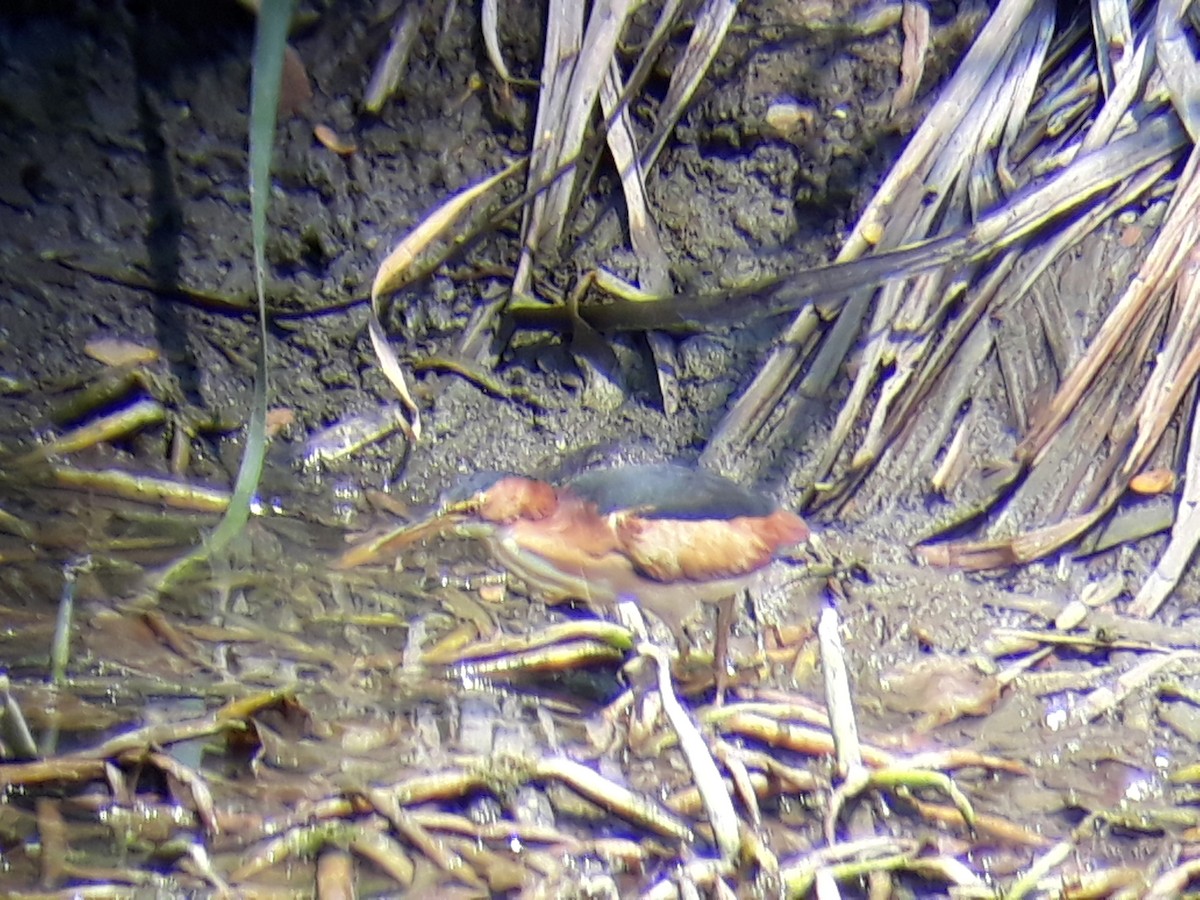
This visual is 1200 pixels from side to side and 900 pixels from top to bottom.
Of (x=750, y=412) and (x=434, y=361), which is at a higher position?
(x=434, y=361)

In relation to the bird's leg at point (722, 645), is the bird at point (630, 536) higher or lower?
higher

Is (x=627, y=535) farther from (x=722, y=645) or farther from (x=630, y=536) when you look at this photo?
(x=722, y=645)

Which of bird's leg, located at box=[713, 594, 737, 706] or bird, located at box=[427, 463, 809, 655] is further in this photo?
bird, located at box=[427, 463, 809, 655]

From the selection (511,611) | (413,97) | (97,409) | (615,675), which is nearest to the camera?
(615,675)

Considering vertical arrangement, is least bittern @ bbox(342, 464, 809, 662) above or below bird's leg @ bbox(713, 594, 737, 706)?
above

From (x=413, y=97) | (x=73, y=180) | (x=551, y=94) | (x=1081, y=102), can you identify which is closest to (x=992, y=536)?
(x=1081, y=102)

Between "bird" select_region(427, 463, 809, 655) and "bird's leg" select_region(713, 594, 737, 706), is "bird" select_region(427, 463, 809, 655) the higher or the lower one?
the higher one

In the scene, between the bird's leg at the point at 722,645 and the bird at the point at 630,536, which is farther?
the bird at the point at 630,536

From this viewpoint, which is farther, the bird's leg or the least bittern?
the least bittern

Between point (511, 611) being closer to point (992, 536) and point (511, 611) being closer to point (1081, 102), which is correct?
point (992, 536)
